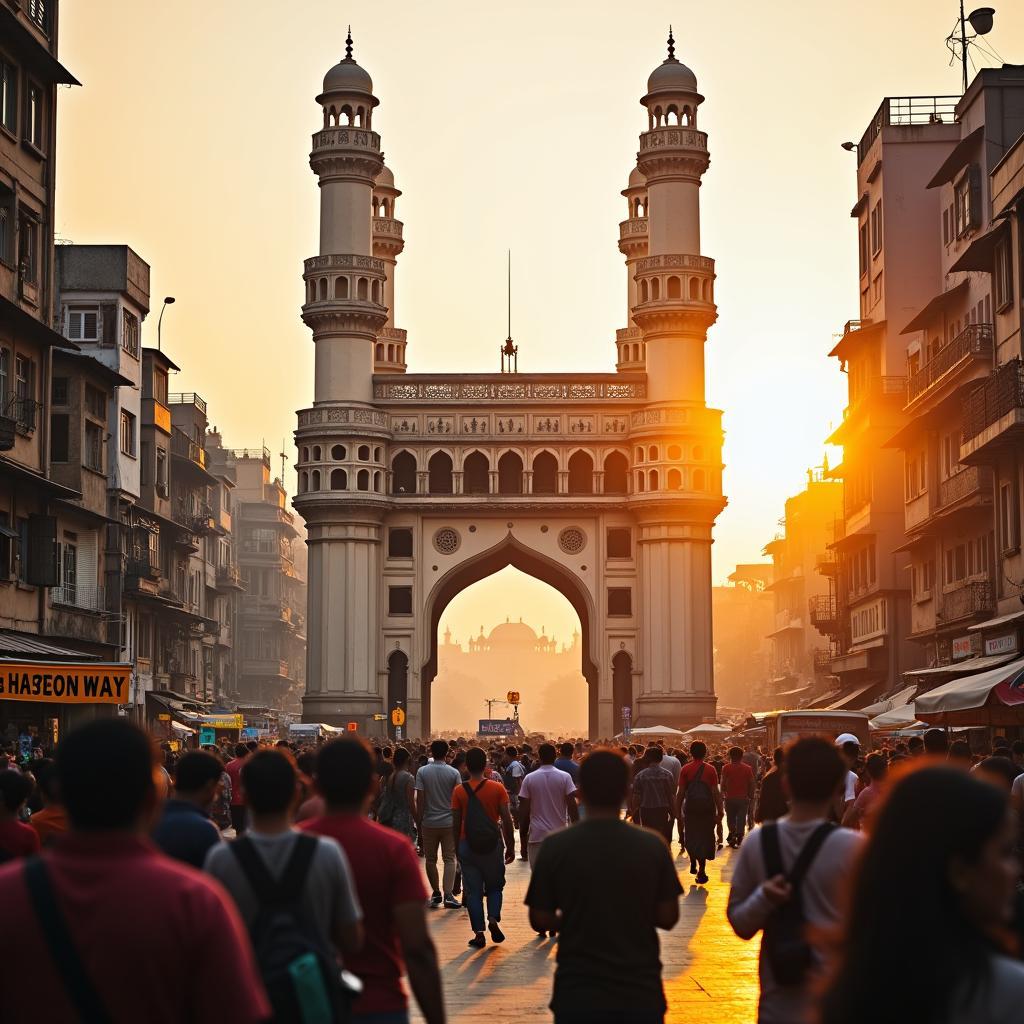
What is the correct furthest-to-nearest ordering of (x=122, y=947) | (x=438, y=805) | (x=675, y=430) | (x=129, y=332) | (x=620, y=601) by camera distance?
(x=620, y=601)
(x=675, y=430)
(x=129, y=332)
(x=438, y=805)
(x=122, y=947)

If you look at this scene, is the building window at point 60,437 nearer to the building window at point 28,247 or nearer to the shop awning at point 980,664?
the building window at point 28,247

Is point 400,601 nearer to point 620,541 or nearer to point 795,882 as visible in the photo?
point 620,541

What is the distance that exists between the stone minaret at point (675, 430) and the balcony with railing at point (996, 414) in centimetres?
3624

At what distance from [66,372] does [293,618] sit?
295 ft

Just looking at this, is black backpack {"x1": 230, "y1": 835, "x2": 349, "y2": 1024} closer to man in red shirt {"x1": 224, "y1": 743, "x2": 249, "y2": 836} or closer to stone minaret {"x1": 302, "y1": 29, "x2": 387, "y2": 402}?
man in red shirt {"x1": 224, "y1": 743, "x2": 249, "y2": 836}

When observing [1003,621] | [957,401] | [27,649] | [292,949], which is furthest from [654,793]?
[957,401]

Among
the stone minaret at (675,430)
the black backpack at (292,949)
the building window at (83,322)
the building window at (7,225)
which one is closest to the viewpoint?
the black backpack at (292,949)

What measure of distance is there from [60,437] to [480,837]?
25.7 metres

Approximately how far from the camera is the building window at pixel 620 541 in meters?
75.8

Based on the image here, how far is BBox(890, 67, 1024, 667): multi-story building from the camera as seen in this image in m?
37.4

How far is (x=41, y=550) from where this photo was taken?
113 feet

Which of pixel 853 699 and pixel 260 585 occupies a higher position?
pixel 260 585

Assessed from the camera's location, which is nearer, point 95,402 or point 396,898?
point 396,898

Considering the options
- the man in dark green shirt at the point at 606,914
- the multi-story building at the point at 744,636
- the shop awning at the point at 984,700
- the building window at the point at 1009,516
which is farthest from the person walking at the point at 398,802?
the multi-story building at the point at 744,636
